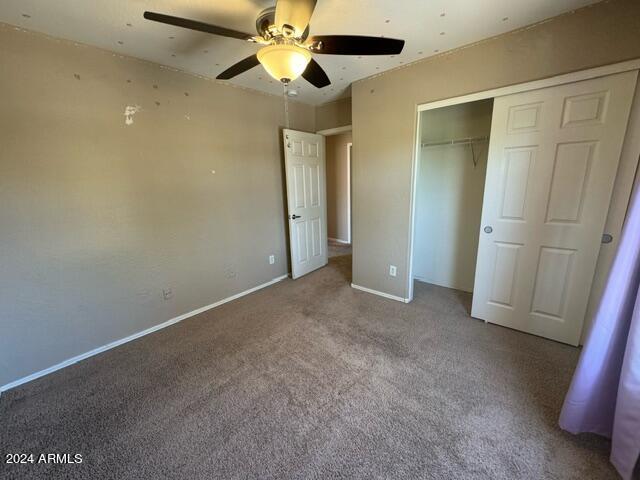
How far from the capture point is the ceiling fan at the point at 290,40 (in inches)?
46.9

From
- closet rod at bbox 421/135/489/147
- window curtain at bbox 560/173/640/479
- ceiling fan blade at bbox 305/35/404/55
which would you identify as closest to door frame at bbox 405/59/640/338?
closet rod at bbox 421/135/489/147

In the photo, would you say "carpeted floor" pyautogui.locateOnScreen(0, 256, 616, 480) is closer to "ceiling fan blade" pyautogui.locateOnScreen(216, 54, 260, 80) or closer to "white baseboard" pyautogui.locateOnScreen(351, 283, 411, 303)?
"white baseboard" pyautogui.locateOnScreen(351, 283, 411, 303)

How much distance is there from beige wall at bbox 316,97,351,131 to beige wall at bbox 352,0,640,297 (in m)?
0.62

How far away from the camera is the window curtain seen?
1129mm

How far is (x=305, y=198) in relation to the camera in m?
3.65

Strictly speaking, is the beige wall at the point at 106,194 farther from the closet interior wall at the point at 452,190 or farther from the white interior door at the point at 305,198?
the closet interior wall at the point at 452,190

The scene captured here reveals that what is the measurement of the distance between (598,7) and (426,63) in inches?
42.8

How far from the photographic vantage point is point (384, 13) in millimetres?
1673

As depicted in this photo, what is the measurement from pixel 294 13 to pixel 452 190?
2618 mm

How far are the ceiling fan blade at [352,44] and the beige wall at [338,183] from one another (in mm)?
4022

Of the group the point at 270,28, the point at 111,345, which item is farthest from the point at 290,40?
the point at 111,345

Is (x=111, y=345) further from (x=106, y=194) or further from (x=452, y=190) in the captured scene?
(x=452, y=190)

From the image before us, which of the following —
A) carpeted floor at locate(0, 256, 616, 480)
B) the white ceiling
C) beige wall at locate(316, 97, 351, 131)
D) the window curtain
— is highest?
the white ceiling

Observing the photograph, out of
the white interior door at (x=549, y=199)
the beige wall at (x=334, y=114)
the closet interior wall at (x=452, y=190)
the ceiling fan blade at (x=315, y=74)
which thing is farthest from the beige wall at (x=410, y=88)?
the ceiling fan blade at (x=315, y=74)
